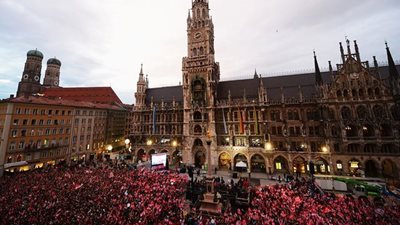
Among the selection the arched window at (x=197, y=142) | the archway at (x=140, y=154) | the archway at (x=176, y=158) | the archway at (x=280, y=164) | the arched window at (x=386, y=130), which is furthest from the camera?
the archway at (x=140, y=154)

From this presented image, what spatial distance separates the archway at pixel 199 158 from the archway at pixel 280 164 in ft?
59.7

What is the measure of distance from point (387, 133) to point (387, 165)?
6.46m

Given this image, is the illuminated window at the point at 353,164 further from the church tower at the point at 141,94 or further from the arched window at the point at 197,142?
the church tower at the point at 141,94

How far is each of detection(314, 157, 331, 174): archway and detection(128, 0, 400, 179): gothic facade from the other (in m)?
0.17

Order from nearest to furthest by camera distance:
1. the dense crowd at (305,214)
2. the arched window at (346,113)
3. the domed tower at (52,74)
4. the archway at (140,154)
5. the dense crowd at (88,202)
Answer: the dense crowd at (305,214) < the dense crowd at (88,202) < the arched window at (346,113) < the archway at (140,154) < the domed tower at (52,74)

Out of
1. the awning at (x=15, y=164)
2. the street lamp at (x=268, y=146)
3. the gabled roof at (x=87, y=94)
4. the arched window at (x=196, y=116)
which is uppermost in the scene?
the gabled roof at (x=87, y=94)

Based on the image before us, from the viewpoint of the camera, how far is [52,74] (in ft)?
362

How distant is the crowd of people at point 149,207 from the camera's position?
13227mm

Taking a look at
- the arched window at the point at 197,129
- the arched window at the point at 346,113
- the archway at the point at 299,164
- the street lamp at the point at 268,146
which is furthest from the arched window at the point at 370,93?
the arched window at the point at 197,129

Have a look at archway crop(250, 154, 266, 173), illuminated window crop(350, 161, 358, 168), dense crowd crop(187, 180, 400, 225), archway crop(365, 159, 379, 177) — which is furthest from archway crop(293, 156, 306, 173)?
dense crowd crop(187, 180, 400, 225)

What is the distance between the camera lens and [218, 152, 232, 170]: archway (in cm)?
4520

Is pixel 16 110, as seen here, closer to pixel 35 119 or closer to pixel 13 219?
pixel 35 119

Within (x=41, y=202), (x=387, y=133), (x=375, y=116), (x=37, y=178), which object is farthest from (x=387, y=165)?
(x=37, y=178)

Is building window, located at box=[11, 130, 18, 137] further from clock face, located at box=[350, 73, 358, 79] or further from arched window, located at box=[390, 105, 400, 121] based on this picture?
arched window, located at box=[390, 105, 400, 121]
